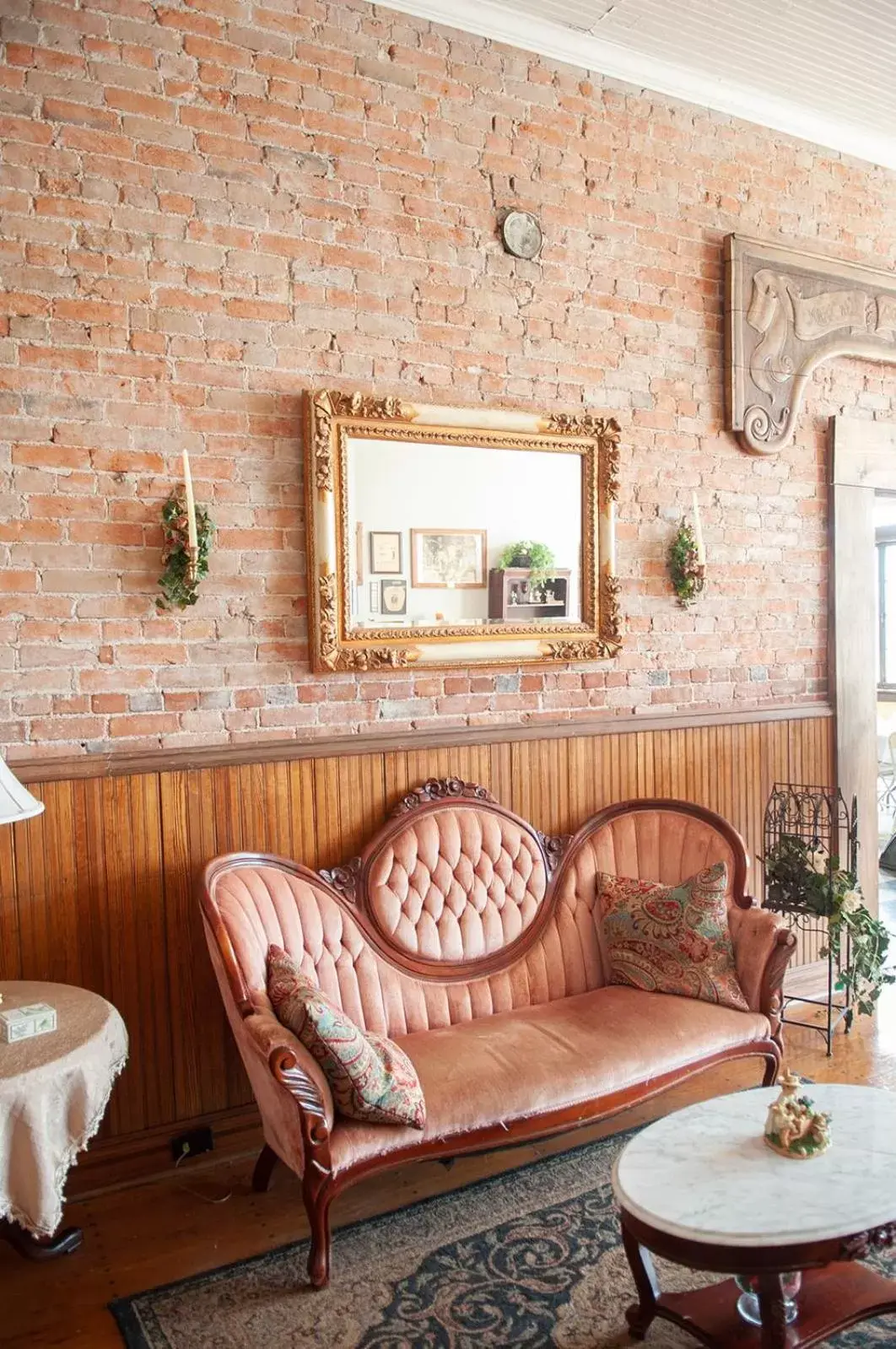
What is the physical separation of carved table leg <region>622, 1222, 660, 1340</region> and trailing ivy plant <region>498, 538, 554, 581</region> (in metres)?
2.31

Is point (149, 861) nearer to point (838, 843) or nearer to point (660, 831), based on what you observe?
point (660, 831)

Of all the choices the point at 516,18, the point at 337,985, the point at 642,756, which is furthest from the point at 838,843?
the point at 516,18

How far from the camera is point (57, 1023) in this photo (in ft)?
8.52

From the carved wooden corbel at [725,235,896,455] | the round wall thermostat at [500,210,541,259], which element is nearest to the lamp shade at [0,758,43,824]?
the round wall thermostat at [500,210,541,259]

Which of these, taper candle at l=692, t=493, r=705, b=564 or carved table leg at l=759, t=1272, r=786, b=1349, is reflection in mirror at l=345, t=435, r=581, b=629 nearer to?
taper candle at l=692, t=493, r=705, b=564

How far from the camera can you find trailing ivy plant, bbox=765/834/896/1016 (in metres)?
3.96

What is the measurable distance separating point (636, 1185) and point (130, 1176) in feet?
5.67

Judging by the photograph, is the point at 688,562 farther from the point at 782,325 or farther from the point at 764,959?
the point at 764,959

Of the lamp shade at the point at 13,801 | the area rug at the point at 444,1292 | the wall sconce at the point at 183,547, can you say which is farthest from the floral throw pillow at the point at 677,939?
the lamp shade at the point at 13,801

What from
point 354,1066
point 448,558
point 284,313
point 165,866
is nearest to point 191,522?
point 284,313

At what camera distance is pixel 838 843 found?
15.9ft

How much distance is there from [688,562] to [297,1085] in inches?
106

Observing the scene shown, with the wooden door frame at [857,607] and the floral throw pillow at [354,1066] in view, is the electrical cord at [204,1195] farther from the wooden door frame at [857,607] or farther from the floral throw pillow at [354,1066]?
the wooden door frame at [857,607]

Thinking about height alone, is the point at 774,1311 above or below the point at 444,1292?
above
